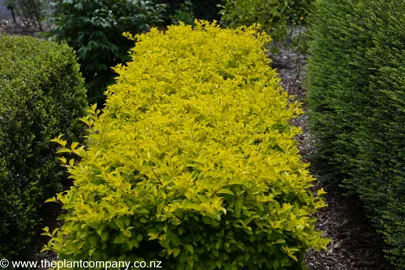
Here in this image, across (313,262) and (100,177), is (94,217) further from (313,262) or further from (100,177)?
(313,262)

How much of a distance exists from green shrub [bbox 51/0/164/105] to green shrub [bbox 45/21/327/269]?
3786mm

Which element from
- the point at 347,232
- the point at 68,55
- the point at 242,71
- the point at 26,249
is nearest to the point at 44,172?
the point at 26,249

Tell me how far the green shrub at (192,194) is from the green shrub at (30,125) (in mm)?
985

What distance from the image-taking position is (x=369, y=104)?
4.01 m

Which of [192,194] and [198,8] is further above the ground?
[192,194]

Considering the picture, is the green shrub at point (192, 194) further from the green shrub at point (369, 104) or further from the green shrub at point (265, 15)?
the green shrub at point (265, 15)

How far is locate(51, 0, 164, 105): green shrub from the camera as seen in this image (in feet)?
22.3

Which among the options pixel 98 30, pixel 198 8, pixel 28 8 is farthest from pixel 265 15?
pixel 28 8

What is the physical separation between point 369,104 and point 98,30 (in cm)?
411

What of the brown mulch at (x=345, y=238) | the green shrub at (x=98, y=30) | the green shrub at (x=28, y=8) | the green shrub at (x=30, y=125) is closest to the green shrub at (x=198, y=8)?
the green shrub at (x=28, y=8)

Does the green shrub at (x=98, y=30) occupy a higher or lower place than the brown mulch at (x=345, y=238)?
higher

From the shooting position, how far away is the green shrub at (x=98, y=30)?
22.3ft

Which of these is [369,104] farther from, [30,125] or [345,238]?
[30,125]

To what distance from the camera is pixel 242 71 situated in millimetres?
4242
